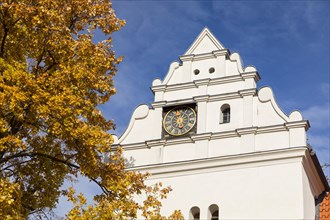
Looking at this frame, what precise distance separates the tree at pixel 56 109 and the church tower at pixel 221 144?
6240mm

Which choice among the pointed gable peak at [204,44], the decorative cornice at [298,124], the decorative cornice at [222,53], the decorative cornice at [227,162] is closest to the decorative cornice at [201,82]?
the decorative cornice at [222,53]

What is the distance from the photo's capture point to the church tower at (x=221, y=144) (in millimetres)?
20156

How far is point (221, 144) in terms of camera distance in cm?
2144

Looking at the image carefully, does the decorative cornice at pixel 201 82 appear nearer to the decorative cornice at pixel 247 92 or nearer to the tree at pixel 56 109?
the decorative cornice at pixel 247 92

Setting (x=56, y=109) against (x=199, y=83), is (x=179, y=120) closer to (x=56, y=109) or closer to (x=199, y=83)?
(x=199, y=83)

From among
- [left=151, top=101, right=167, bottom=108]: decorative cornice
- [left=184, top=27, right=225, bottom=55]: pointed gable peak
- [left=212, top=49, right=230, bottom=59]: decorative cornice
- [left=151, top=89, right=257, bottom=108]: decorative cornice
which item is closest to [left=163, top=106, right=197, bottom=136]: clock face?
[left=151, top=89, right=257, bottom=108]: decorative cornice

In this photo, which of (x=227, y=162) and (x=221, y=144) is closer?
(x=227, y=162)

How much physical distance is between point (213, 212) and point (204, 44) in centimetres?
649

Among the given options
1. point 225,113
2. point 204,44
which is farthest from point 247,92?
point 204,44

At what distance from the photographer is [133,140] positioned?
23.0 meters

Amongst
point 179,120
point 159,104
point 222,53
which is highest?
point 222,53

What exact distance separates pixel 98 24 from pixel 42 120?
9.66 ft

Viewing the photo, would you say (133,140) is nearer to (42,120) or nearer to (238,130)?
(238,130)

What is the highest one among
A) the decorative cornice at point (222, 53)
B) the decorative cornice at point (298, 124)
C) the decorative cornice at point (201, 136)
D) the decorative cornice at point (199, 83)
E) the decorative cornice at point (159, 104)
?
the decorative cornice at point (222, 53)
